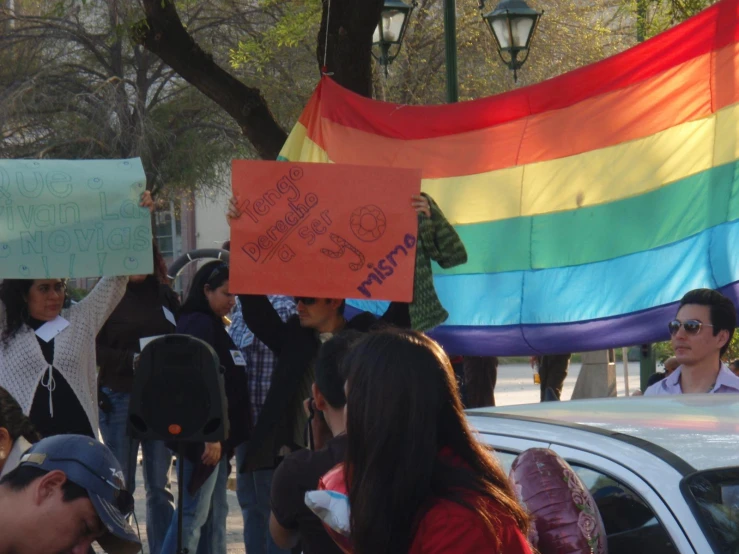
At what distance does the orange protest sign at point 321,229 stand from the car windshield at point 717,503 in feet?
8.45

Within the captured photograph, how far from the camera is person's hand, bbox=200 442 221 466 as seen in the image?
18.7ft

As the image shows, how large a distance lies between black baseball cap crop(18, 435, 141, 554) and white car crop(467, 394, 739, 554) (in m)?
1.22

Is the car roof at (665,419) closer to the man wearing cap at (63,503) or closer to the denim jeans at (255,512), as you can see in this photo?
the man wearing cap at (63,503)

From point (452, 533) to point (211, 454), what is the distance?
370 cm

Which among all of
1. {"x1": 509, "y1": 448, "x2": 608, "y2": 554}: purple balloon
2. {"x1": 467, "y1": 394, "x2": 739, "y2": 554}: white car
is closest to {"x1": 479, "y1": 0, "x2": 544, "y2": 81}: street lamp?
{"x1": 467, "y1": 394, "x2": 739, "y2": 554}: white car

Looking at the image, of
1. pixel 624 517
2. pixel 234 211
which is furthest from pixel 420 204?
pixel 624 517

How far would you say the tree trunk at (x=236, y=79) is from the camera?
27.9 ft

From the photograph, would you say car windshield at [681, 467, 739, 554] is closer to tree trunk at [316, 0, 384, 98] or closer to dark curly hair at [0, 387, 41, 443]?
dark curly hair at [0, 387, 41, 443]

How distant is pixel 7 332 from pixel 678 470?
11.6 feet

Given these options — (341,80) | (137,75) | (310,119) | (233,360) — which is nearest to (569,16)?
(137,75)

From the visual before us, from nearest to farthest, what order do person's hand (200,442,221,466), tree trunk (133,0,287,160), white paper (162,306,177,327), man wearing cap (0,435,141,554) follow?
man wearing cap (0,435,141,554), person's hand (200,442,221,466), white paper (162,306,177,327), tree trunk (133,0,287,160)

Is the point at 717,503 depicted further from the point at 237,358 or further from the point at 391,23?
the point at 391,23

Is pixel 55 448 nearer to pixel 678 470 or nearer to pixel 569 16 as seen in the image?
pixel 678 470

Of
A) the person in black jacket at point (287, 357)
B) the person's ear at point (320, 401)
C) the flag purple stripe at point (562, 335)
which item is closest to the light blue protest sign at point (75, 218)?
the person in black jacket at point (287, 357)
